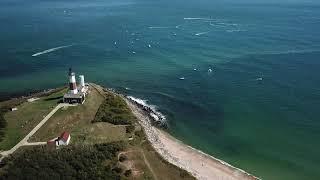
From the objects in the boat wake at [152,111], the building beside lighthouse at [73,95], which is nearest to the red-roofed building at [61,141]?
the building beside lighthouse at [73,95]

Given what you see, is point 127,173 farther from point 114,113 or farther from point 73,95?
point 73,95

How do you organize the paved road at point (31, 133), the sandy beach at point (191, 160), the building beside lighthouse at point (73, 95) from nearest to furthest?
1. the paved road at point (31, 133)
2. the sandy beach at point (191, 160)
3. the building beside lighthouse at point (73, 95)

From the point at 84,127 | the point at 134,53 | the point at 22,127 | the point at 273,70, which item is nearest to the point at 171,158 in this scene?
the point at 84,127

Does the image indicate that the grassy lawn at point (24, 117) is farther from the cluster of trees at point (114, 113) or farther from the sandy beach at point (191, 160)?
the sandy beach at point (191, 160)

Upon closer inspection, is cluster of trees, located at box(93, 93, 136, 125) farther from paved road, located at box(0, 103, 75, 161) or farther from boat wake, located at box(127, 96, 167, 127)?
paved road, located at box(0, 103, 75, 161)

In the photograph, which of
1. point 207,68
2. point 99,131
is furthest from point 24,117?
point 207,68

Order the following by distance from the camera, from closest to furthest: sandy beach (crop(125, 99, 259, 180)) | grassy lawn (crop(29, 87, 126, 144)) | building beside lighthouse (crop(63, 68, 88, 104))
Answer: sandy beach (crop(125, 99, 259, 180))
grassy lawn (crop(29, 87, 126, 144))
building beside lighthouse (crop(63, 68, 88, 104))

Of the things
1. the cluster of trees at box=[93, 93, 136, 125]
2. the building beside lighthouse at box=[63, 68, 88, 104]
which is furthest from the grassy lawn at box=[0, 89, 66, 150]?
the cluster of trees at box=[93, 93, 136, 125]
